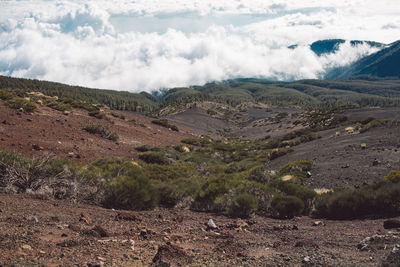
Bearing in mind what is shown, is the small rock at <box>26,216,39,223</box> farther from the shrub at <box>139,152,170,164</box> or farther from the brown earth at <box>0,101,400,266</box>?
the shrub at <box>139,152,170,164</box>

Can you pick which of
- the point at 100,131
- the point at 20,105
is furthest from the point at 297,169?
the point at 20,105

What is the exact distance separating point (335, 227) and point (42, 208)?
677cm

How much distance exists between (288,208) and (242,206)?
1353mm

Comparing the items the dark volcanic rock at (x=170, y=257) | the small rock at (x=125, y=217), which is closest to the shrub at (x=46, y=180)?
the small rock at (x=125, y=217)

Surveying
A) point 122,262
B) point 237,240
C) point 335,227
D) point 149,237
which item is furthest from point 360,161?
point 122,262

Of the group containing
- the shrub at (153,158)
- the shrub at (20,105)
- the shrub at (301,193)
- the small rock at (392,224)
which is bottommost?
the shrub at (153,158)

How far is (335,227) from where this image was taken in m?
6.48

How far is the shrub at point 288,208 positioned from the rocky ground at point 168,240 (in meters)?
0.61

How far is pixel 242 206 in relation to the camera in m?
7.64

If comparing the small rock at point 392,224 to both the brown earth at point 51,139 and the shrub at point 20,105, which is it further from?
the shrub at point 20,105

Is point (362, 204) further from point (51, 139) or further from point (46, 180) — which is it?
point (51, 139)

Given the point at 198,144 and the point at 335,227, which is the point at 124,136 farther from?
the point at 335,227

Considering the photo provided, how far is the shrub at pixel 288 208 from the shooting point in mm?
7704

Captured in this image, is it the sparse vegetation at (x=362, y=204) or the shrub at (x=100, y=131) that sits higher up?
the sparse vegetation at (x=362, y=204)
